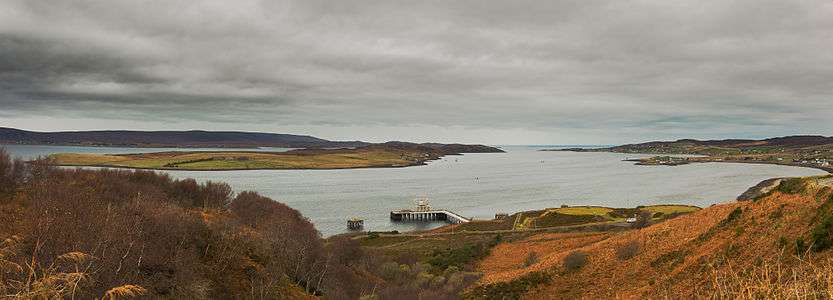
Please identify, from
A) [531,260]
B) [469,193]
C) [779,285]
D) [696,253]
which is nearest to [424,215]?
[469,193]

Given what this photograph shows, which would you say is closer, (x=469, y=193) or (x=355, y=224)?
(x=355, y=224)

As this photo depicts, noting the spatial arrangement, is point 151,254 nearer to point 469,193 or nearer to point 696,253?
point 696,253

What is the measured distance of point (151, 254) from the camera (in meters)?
21.1

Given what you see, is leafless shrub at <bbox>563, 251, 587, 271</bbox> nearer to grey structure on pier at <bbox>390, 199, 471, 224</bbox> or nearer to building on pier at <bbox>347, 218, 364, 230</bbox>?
building on pier at <bbox>347, 218, 364, 230</bbox>

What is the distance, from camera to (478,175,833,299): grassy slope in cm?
2072

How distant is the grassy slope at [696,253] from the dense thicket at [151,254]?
372 inches

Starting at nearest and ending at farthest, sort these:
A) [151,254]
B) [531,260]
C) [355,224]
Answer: [151,254] < [531,260] < [355,224]

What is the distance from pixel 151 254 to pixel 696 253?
26173mm

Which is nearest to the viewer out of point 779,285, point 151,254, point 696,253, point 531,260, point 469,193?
point 779,285

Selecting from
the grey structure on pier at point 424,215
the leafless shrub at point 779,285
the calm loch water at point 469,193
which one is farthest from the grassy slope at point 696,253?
the grey structure on pier at point 424,215

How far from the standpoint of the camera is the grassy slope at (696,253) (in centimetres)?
2072

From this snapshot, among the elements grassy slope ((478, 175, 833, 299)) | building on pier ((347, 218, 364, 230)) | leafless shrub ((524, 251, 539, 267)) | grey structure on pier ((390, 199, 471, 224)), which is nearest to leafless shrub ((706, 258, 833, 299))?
grassy slope ((478, 175, 833, 299))

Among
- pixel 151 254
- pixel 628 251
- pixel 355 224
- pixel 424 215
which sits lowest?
pixel 424 215

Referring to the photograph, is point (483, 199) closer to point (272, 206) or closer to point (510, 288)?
point (272, 206)
